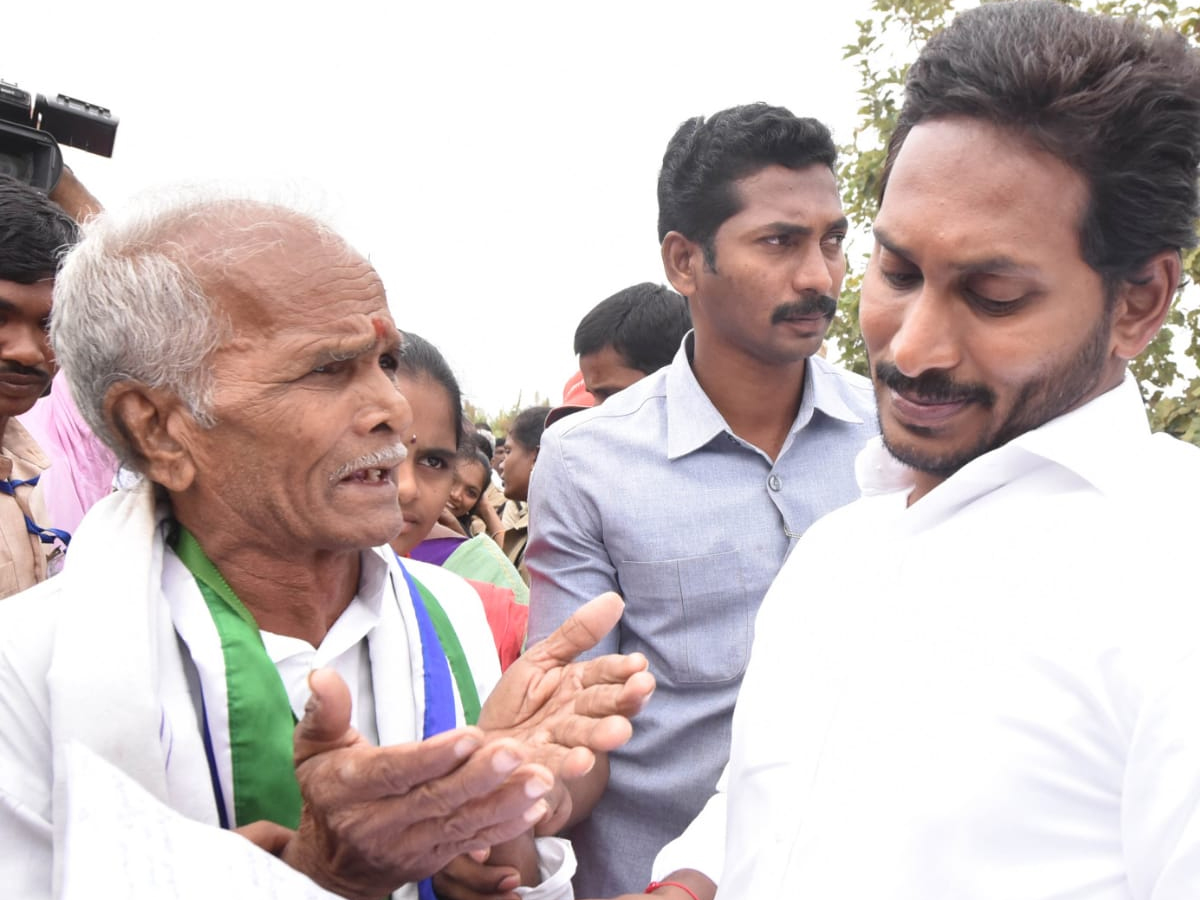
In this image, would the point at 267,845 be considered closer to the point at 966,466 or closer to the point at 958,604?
the point at 958,604

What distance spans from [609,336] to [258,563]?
9.38 feet

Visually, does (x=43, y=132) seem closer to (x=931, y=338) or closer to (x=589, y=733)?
(x=589, y=733)

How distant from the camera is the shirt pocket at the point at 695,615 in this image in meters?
2.80

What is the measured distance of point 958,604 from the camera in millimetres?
1535

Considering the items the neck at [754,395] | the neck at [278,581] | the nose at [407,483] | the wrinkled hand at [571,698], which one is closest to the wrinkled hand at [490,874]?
the wrinkled hand at [571,698]

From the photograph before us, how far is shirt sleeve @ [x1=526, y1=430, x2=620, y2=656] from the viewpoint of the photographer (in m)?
2.85

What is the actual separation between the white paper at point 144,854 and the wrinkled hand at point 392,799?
150 millimetres

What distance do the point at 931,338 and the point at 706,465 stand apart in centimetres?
138

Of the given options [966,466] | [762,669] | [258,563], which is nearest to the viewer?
[966,466]

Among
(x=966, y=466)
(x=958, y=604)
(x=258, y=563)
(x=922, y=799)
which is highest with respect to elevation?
(x=966, y=466)

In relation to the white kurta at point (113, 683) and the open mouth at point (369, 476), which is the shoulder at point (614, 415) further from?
the white kurta at point (113, 683)

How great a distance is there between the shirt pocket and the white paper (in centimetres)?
144

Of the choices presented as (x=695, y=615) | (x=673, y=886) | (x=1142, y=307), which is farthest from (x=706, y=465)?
(x=1142, y=307)

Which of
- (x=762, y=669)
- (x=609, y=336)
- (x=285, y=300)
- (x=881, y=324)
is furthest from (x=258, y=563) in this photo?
(x=609, y=336)
